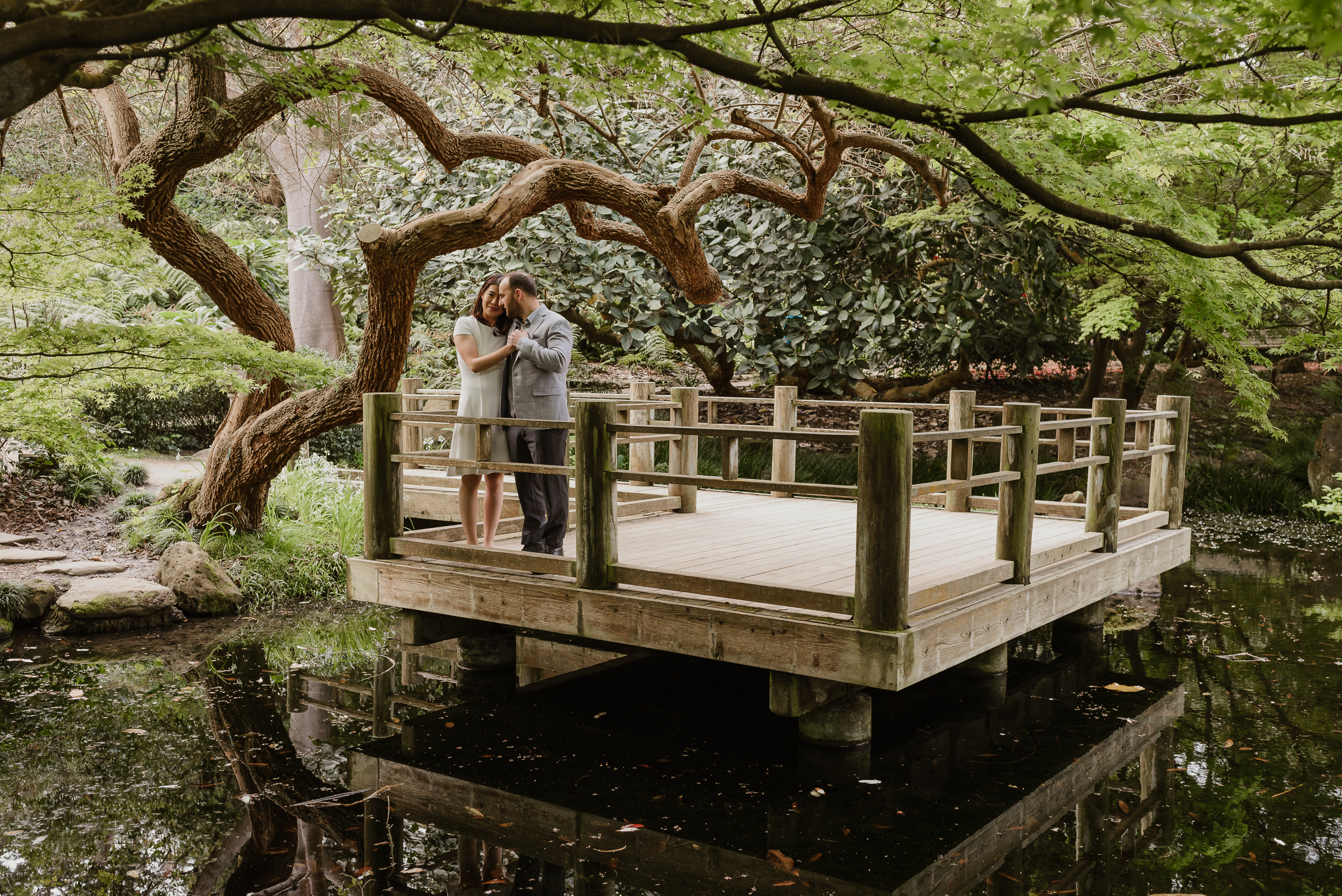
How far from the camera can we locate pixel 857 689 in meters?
5.54

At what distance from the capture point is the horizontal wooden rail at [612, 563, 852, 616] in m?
5.05

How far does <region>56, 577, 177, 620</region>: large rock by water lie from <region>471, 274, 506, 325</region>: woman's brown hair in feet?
12.4

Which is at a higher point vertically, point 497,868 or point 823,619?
point 823,619

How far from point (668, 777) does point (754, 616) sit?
34.3 inches

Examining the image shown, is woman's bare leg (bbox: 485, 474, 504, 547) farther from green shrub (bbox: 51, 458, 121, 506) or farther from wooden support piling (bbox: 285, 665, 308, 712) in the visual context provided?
green shrub (bbox: 51, 458, 121, 506)

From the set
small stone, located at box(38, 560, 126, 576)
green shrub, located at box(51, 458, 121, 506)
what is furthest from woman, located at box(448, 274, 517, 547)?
green shrub, located at box(51, 458, 121, 506)

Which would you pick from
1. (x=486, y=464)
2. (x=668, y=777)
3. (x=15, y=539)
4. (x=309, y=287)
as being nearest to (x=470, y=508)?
(x=486, y=464)

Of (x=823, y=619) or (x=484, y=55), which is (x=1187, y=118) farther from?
(x=484, y=55)

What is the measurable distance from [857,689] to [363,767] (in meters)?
2.49

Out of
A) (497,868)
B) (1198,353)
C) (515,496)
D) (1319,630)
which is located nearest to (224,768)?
(497,868)

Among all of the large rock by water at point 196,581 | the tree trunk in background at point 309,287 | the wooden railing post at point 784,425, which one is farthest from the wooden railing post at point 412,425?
the tree trunk in background at point 309,287

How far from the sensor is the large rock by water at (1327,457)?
1328cm

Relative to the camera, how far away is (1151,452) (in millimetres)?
7953

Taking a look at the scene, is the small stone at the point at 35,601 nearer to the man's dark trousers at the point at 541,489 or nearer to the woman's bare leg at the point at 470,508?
the woman's bare leg at the point at 470,508
